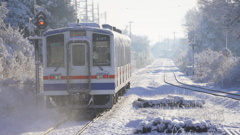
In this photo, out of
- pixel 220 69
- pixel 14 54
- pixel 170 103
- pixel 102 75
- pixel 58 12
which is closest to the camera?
pixel 102 75

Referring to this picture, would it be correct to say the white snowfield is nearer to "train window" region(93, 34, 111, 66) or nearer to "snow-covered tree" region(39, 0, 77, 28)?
"train window" region(93, 34, 111, 66)

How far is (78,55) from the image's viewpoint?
1223cm

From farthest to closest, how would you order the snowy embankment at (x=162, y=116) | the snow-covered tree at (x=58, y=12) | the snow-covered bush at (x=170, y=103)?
1. the snow-covered tree at (x=58, y=12)
2. the snow-covered bush at (x=170, y=103)
3. the snowy embankment at (x=162, y=116)

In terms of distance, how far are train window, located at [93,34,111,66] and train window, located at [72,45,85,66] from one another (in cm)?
41

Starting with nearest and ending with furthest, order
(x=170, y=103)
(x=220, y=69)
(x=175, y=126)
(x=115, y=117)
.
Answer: (x=175, y=126)
(x=115, y=117)
(x=170, y=103)
(x=220, y=69)

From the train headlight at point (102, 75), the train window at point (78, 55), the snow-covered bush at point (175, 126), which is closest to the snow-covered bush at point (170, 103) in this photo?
the train headlight at point (102, 75)

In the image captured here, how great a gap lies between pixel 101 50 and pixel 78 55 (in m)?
0.82

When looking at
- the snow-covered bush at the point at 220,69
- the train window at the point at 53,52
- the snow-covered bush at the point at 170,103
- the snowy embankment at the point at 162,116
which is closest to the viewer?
the snowy embankment at the point at 162,116

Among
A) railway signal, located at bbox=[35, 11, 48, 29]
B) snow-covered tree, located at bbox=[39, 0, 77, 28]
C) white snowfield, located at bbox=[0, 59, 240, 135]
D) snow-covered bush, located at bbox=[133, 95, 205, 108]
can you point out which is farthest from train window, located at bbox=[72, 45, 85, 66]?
snow-covered tree, located at bbox=[39, 0, 77, 28]

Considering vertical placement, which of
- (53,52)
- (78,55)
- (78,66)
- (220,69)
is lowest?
(220,69)

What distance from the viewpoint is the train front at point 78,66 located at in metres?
12.2

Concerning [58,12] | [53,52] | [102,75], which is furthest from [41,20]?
[58,12]

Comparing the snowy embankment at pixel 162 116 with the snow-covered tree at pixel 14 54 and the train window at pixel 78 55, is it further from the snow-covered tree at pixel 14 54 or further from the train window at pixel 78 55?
the snow-covered tree at pixel 14 54

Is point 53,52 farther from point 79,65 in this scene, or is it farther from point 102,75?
point 102,75
